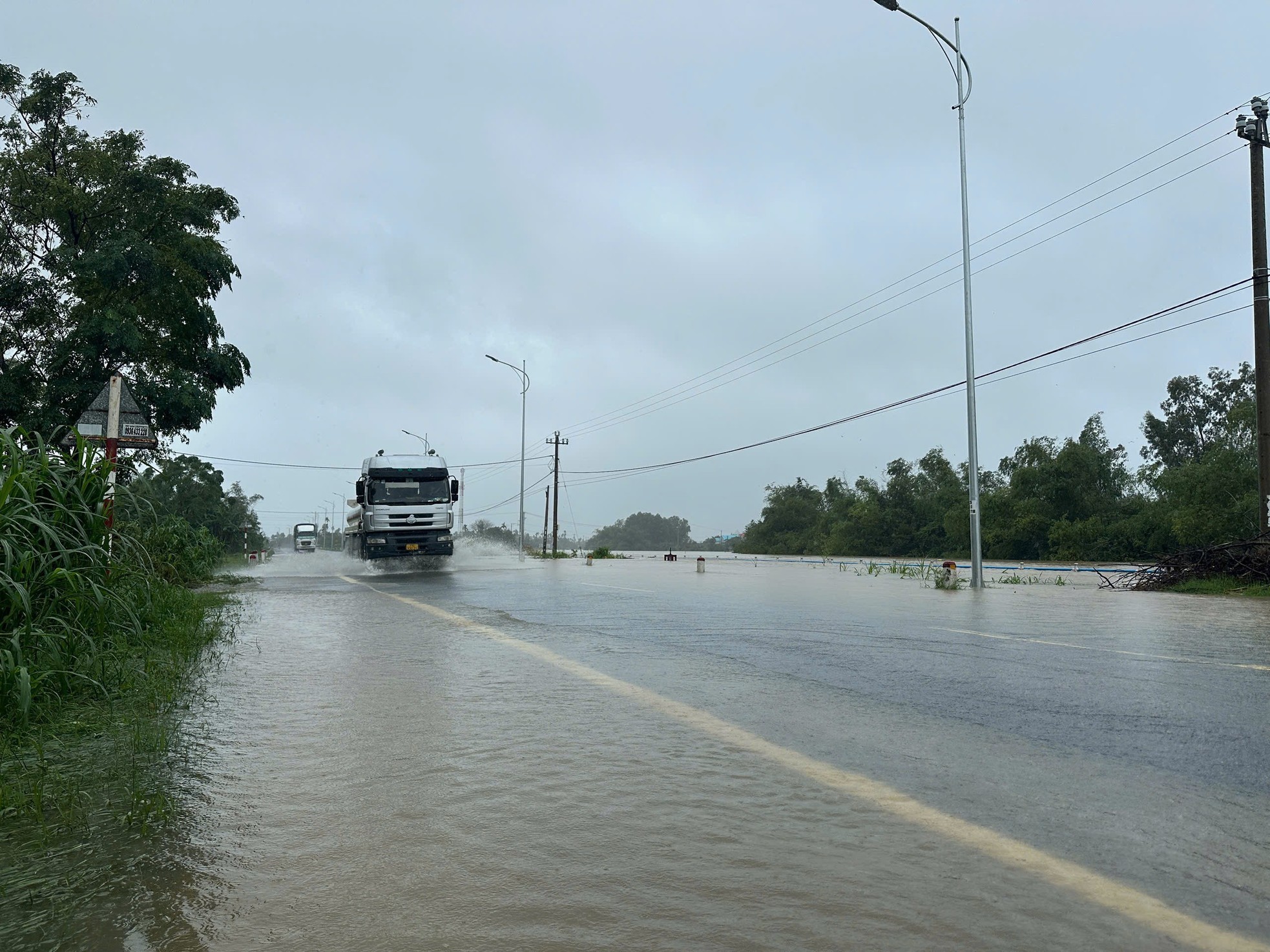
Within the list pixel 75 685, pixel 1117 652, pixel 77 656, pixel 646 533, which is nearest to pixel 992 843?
pixel 75 685

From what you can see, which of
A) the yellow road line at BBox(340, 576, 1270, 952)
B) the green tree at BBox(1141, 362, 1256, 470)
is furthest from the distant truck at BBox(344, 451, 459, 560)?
the green tree at BBox(1141, 362, 1256, 470)

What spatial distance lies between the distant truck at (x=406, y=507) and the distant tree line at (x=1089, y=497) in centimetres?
2494

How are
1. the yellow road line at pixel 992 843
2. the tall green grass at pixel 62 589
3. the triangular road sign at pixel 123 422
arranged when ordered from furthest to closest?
1. the triangular road sign at pixel 123 422
2. the tall green grass at pixel 62 589
3. the yellow road line at pixel 992 843

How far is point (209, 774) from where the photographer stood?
4.25m

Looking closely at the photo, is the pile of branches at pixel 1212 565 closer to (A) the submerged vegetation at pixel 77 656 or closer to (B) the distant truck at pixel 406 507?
(A) the submerged vegetation at pixel 77 656

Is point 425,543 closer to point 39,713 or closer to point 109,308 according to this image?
point 109,308

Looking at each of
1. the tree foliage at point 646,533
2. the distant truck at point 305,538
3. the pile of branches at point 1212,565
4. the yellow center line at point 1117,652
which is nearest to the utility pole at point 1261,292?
the pile of branches at point 1212,565

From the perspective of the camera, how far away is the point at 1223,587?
18.0 meters

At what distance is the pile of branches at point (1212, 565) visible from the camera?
59.3 feet

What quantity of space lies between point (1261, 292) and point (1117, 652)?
46.0 feet

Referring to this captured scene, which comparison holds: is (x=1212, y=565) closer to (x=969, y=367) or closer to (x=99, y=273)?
(x=969, y=367)

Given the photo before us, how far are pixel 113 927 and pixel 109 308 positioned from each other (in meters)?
18.9

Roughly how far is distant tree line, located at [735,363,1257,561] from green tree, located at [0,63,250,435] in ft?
104

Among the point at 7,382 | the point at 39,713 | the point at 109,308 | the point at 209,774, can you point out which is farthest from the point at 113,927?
the point at 7,382
